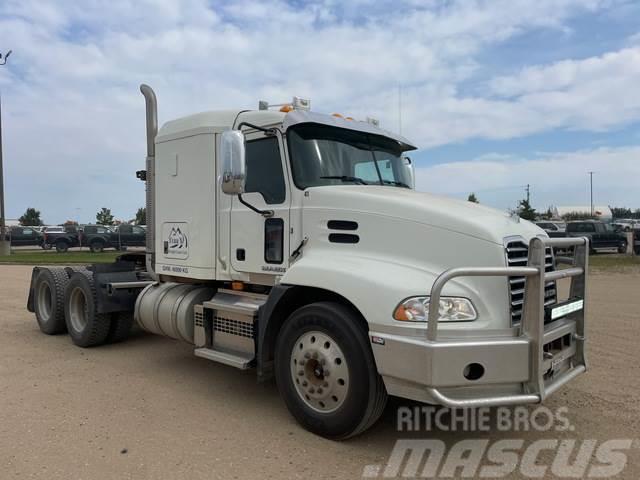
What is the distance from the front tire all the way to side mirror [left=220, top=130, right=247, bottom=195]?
1.18 m

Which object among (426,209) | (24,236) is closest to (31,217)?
(24,236)

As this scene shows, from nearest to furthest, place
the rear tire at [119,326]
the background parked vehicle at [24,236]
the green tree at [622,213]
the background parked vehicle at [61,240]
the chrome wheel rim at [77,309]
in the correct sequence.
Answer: the rear tire at [119,326] < the chrome wheel rim at [77,309] < the background parked vehicle at [61,240] < the background parked vehicle at [24,236] < the green tree at [622,213]

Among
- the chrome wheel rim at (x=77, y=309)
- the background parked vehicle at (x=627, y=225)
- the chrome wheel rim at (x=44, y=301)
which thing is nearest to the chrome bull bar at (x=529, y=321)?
the chrome wheel rim at (x=77, y=309)

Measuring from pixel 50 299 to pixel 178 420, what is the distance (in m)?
4.60

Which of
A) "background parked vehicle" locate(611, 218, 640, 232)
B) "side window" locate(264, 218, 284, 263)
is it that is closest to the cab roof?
"side window" locate(264, 218, 284, 263)

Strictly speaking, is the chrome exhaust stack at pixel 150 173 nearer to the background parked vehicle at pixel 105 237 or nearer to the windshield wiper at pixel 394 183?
the windshield wiper at pixel 394 183

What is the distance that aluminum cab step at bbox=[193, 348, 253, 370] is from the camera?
486 centimetres

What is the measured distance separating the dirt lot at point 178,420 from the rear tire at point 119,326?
21 cm

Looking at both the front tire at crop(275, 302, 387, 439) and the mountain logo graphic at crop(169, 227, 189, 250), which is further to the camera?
the mountain logo graphic at crop(169, 227, 189, 250)

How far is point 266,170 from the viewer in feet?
16.7

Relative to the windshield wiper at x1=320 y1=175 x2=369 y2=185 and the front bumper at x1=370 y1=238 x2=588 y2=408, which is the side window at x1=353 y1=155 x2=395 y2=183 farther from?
the front bumper at x1=370 y1=238 x2=588 y2=408

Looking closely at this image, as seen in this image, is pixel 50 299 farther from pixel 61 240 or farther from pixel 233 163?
pixel 61 240

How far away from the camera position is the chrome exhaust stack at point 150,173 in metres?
6.78

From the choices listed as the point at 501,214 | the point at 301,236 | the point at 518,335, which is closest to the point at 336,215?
the point at 301,236
